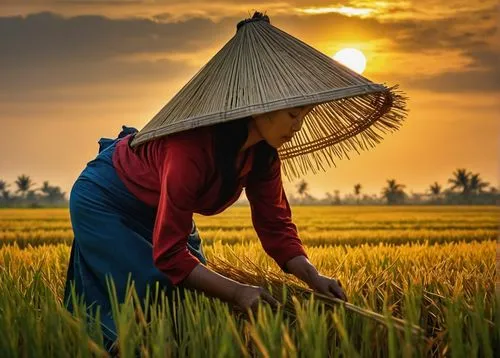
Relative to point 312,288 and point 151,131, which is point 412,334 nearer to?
point 312,288

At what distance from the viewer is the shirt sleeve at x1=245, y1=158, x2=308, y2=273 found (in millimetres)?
3119

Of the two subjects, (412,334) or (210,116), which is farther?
(210,116)

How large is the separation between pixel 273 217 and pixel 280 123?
62 cm

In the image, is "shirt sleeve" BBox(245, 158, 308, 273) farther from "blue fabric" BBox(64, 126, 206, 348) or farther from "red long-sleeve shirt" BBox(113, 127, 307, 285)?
"blue fabric" BBox(64, 126, 206, 348)

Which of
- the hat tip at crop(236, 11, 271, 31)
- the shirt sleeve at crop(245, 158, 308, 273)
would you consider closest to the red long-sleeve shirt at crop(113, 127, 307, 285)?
the shirt sleeve at crop(245, 158, 308, 273)

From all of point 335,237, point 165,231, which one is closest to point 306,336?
point 165,231

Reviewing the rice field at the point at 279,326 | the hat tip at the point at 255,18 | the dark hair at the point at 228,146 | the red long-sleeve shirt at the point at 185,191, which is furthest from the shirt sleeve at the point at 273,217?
the hat tip at the point at 255,18

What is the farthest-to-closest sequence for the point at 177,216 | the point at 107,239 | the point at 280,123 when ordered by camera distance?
the point at 107,239 → the point at 280,123 → the point at 177,216

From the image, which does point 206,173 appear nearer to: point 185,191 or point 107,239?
point 185,191

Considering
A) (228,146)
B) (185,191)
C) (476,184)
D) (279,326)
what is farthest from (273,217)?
(476,184)

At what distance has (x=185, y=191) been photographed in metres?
2.55

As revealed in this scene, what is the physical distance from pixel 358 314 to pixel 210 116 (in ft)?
2.59

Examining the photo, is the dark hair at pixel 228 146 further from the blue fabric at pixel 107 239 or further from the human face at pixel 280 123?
the blue fabric at pixel 107 239

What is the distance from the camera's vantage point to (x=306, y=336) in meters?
1.95
